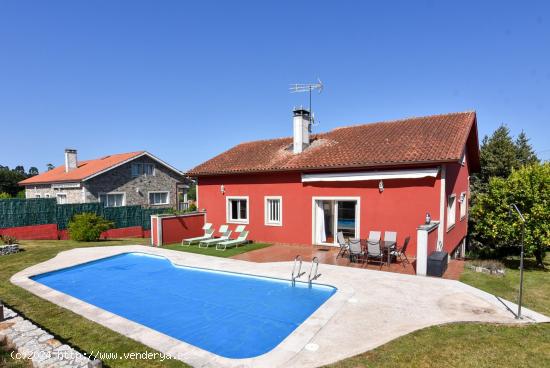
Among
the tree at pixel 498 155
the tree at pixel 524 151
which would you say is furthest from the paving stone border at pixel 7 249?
the tree at pixel 524 151

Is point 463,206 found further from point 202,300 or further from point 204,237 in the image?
point 202,300

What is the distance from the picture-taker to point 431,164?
47.5ft

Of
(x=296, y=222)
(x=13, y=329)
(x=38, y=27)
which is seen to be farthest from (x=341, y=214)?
(x=38, y=27)

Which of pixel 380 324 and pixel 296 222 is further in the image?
pixel 296 222

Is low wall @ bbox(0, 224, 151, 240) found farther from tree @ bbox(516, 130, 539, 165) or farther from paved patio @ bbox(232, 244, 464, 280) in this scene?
tree @ bbox(516, 130, 539, 165)

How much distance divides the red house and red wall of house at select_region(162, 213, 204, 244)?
4.03ft

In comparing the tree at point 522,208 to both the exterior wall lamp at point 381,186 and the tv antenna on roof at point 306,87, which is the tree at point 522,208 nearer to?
the exterior wall lamp at point 381,186

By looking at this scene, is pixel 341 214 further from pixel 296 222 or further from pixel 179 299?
pixel 179 299

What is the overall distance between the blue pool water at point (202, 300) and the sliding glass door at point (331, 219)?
6.51m

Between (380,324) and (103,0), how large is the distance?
17987 mm

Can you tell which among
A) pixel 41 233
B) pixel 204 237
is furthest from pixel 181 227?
pixel 41 233

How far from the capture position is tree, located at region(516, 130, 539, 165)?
3762 centimetres

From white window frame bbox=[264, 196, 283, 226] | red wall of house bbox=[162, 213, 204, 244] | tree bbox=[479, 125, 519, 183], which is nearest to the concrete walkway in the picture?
white window frame bbox=[264, 196, 283, 226]

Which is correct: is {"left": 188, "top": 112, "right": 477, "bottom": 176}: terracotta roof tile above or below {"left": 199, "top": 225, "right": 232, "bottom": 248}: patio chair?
above
